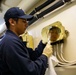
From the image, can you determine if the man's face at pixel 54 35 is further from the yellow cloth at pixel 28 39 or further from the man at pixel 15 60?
the yellow cloth at pixel 28 39

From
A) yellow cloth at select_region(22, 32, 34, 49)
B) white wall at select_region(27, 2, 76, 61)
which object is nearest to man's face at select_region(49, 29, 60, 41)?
white wall at select_region(27, 2, 76, 61)

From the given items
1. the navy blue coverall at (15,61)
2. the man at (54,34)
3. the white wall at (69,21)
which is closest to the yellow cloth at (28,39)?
the white wall at (69,21)

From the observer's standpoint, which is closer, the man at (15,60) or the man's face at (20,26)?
the man at (15,60)

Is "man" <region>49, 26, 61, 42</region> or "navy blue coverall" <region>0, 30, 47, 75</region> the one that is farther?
"man" <region>49, 26, 61, 42</region>

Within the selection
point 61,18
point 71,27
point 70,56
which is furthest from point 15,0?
point 70,56

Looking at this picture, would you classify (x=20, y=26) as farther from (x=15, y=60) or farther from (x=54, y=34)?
(x=54, y=34)

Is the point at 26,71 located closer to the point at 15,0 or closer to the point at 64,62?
the point at 64,62

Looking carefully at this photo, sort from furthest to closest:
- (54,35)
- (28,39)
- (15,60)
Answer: (28,39), (54,35), (15,60)

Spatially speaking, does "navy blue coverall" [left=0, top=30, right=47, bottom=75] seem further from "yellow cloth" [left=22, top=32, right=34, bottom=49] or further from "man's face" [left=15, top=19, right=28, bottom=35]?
"yellow cloth" [left=22, top=32, right=34, bottom=49]

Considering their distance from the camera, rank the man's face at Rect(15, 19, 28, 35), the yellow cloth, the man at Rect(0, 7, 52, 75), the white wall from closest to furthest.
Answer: the man at Rect(0, 7, 52, 75)
the man's face at Rect(15, 19, 28, 35)
the white wall
the yellow cloth

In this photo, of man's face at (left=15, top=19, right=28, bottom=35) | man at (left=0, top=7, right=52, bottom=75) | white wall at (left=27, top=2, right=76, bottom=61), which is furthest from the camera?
white wall at (left=27, top=2, right=76, bottom=61)

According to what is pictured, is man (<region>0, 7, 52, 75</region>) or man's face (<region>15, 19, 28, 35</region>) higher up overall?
man's face (<region>15, 19, 28, 35</region>)

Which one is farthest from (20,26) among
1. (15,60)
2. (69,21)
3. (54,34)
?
(69,21)

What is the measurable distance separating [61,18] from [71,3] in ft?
0.58
